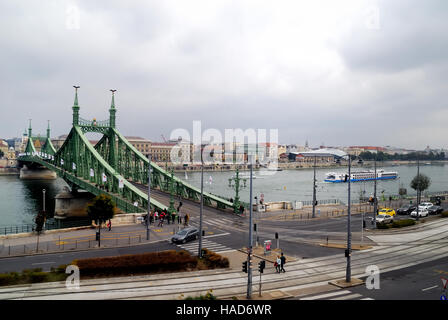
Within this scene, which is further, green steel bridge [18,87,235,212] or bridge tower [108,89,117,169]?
bridge tower [108,89,117,169]

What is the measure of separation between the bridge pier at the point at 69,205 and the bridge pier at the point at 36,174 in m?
78.7

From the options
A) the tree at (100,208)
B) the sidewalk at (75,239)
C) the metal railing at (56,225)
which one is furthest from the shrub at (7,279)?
the metal railing at (56,225)

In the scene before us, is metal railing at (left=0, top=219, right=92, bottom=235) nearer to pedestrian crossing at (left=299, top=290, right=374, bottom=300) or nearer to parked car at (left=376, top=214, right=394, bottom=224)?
parked car at (left=376, top=214, right=394, bottom=224)

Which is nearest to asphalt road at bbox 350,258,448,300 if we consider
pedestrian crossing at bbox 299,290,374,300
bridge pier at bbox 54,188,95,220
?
pedestrian crossing at bbox 299,290,374,300

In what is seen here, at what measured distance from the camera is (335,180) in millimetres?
122938

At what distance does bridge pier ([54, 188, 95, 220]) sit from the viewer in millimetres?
57906

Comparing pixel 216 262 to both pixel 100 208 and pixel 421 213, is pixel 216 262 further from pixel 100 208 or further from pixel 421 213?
pixel 421 213

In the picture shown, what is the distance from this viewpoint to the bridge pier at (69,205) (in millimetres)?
57906

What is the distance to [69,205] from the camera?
2309 inches

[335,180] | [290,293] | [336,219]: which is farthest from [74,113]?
[335,180]

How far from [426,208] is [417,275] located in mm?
28942

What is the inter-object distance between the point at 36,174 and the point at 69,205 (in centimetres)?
8196

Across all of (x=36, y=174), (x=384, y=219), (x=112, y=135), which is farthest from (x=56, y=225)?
(x=36, y=174)

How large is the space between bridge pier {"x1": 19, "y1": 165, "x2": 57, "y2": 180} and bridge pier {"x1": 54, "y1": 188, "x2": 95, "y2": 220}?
3099 inches
